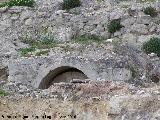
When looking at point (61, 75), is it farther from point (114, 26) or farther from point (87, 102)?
point (87, 102)

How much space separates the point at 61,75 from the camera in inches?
787

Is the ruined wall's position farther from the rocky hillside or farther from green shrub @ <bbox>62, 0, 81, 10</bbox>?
green shrub @ <bbox>62, 0, 81, 10</bbox>

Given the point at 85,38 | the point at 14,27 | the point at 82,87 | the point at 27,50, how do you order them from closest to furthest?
the point at 82,87 → the point at 27,50 → the point at 85,38 → the point at 14,27

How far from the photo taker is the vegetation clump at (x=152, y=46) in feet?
74.7

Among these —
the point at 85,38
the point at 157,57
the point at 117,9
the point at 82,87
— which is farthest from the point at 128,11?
the point at 82,87

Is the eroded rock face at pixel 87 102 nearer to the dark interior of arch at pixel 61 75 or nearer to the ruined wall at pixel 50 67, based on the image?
the ruined wall at pixel 50 67

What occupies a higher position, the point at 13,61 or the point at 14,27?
the point at 14,27

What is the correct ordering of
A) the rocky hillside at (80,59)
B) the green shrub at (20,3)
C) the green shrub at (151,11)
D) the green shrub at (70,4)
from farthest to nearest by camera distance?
the green shrub at (20,3) → the green shrub at (70,4) → the green shrub at (151,11) → the rocky hillside at (80,59)

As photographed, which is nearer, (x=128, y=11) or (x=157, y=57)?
(x=157, y=57)

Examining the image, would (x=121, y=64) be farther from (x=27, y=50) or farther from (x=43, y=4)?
(x=43, y=4)

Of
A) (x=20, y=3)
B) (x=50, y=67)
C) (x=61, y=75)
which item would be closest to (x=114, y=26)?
(x=20, y=3)

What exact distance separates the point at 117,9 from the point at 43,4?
4.57 metres

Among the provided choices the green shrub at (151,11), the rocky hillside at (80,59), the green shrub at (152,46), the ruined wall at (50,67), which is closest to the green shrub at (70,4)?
the rocky hillside at (80,59)

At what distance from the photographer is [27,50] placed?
21.5m
